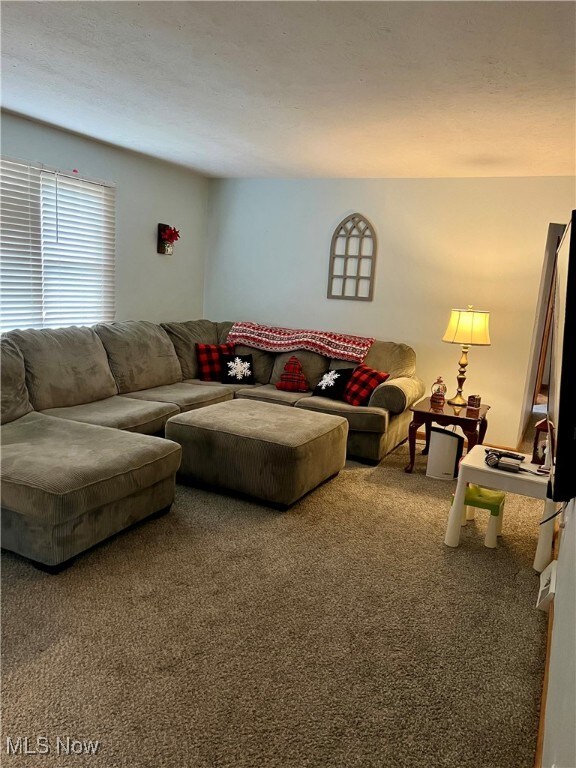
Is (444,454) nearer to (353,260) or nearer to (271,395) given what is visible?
(271,395)

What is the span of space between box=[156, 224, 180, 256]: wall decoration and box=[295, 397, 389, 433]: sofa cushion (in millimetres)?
2048

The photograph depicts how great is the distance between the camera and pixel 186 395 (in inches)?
162

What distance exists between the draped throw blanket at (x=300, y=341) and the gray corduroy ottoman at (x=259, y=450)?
1.17 meters

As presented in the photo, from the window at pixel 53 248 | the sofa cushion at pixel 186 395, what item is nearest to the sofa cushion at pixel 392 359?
the sofa cushion at pixel 186 395

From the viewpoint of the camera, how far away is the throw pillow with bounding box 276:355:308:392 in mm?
4633

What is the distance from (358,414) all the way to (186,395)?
129 centimetres

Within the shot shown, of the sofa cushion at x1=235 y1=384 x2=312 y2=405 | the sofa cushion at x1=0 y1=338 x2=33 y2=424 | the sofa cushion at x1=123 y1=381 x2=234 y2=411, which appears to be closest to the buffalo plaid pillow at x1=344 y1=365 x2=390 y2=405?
the sofa cushion at x1=235 y1=384 x2=312 y2=405

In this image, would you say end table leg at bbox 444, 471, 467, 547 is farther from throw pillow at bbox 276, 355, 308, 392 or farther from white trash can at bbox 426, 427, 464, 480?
throw pillow at bbox 276, 355, 308, 392

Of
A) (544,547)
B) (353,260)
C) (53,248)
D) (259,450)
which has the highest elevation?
(353,260)

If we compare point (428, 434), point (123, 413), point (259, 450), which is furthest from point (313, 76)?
point (428, 434)

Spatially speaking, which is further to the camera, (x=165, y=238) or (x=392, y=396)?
(x=165, y=238)

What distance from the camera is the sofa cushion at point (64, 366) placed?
3.44 m

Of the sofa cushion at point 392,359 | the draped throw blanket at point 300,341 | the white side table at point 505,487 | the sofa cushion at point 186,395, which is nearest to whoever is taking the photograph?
the white side table at point 505,487

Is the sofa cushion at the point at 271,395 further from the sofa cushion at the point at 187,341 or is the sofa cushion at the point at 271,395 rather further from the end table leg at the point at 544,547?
the end table leg at the point at 544,547
